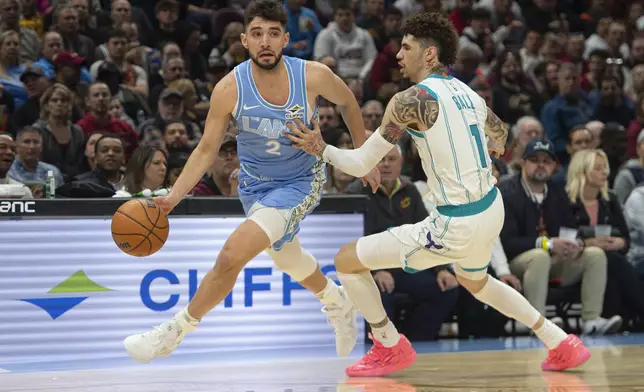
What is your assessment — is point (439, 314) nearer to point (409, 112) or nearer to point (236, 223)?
point (236, 223)

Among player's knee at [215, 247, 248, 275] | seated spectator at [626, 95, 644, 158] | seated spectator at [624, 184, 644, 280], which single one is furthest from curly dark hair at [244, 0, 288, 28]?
seated spectator at [626, 95, 644, 158]

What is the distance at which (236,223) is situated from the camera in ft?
28.1

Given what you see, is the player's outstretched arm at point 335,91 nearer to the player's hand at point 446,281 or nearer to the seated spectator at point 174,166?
the player's hand at point 446,281

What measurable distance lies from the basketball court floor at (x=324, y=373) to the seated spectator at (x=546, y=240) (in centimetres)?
92

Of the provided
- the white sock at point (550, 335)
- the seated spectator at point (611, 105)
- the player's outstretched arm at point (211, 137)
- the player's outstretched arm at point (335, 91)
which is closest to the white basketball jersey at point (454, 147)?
the player's outstretched arm at point (335, 91)

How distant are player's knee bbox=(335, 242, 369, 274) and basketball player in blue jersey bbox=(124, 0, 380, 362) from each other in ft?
1.12

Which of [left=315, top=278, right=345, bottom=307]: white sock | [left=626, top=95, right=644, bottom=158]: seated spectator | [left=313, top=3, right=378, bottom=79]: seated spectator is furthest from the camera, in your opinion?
[left=313, top=3, right=378, bottom=79]: seated spectator

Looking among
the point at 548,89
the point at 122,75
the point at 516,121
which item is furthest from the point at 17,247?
the point at 548,89

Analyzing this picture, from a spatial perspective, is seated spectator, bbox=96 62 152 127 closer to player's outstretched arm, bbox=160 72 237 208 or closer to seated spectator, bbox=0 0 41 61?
seated spectator, bbox=0 0 41 61

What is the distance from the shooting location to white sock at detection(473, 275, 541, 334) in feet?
22.3

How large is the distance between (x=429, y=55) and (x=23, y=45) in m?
6.62

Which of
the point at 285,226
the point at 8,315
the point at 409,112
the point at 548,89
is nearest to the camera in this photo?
the point at 409,112

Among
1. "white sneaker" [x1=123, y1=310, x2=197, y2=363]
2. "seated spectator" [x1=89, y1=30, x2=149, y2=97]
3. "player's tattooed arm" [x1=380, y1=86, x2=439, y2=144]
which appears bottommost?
"white sneaker" [x1=123, y1=310, x2=197, y2=363]

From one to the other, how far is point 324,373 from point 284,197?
4.07 feet
